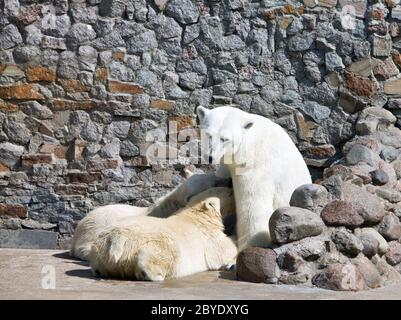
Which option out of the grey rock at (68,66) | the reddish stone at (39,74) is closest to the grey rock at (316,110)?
the grey rock at (68,66)

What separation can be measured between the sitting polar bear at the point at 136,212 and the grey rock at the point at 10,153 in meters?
2.02

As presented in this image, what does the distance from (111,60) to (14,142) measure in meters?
1.31

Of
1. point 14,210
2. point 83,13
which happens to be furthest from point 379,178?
point 14,210

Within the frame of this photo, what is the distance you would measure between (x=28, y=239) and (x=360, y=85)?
3779 millimetres

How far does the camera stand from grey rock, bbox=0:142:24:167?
866 centimetres

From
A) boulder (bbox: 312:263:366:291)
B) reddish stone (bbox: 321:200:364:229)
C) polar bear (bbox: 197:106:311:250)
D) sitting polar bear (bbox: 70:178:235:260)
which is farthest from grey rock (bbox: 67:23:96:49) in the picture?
boulder (bbox: 312:263:366:291)

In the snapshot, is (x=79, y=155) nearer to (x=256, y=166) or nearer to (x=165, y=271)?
(x=256, y=166)

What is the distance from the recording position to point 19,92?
8.66m

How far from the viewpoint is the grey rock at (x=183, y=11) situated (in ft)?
29.0

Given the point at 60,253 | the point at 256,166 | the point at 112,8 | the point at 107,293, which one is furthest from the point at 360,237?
the point at 112,8

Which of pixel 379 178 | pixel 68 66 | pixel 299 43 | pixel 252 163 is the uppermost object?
pixel 299 43

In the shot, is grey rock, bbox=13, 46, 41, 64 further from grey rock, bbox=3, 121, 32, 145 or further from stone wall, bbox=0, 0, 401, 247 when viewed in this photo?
grey rock, bbox=3, 121, 32, 145

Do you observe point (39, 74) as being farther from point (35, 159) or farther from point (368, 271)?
point (368, 271)

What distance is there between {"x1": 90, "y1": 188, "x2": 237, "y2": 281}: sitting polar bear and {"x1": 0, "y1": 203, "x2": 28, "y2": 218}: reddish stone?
2807 millimetres
